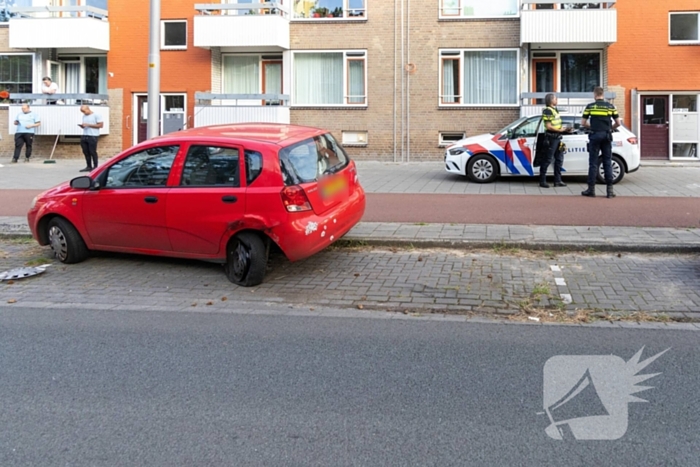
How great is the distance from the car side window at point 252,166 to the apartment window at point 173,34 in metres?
17.1

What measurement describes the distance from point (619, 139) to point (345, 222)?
868 centimetres

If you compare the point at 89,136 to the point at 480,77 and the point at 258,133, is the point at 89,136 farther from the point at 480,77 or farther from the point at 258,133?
the point at 258,133

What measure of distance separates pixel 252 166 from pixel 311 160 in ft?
2.27

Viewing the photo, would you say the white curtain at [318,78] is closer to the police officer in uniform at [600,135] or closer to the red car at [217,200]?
the police officer in uniform at [600,135]

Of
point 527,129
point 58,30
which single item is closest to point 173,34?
point 58,30

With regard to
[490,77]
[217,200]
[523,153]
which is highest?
[490,77]

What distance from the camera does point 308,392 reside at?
4535 millimetres

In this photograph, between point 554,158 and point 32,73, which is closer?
point 554,158

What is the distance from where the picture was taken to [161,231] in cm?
779

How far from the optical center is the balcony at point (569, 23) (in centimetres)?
2014

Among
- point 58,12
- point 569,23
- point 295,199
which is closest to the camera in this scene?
point 295,199

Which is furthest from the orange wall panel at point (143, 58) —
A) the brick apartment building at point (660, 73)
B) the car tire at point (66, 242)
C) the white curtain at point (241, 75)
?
the car tire at point (66, 242)

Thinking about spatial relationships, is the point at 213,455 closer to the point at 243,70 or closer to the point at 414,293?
the point at 414,293

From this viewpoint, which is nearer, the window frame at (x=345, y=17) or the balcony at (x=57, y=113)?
the window frame at (x=345, y=17)
